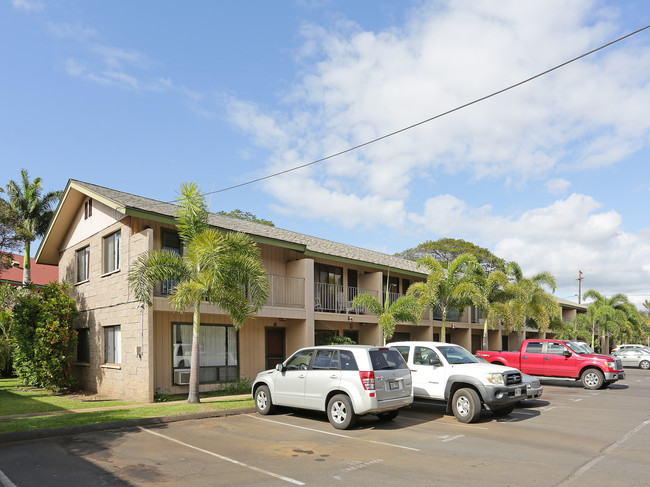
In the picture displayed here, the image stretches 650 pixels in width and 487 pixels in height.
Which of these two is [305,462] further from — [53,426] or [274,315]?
[274,315]

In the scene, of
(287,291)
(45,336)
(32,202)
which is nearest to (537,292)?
(287,291)


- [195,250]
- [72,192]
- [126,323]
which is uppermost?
[72,192]

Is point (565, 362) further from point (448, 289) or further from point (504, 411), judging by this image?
point (504, 411)

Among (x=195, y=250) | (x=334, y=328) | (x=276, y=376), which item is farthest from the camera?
(x=334, y=328)

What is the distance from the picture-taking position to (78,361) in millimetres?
19984

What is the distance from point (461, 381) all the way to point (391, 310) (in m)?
8.54

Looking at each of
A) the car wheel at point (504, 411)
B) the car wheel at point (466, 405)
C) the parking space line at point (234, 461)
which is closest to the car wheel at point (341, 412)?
the car wheel at point (466, 405)

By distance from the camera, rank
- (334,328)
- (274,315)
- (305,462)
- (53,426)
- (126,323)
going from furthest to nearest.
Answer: (334,328) → (274,315) → (126,323) → (53,426) → (305,462)

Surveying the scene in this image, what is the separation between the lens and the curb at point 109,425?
9.63 m

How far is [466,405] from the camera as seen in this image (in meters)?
12.0

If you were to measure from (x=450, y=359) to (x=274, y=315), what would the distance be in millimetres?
7215

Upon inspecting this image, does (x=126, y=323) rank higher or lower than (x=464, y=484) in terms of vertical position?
higher

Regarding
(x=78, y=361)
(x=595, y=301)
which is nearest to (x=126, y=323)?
(x=78, y=361)

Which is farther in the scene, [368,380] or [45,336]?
[45,336]
